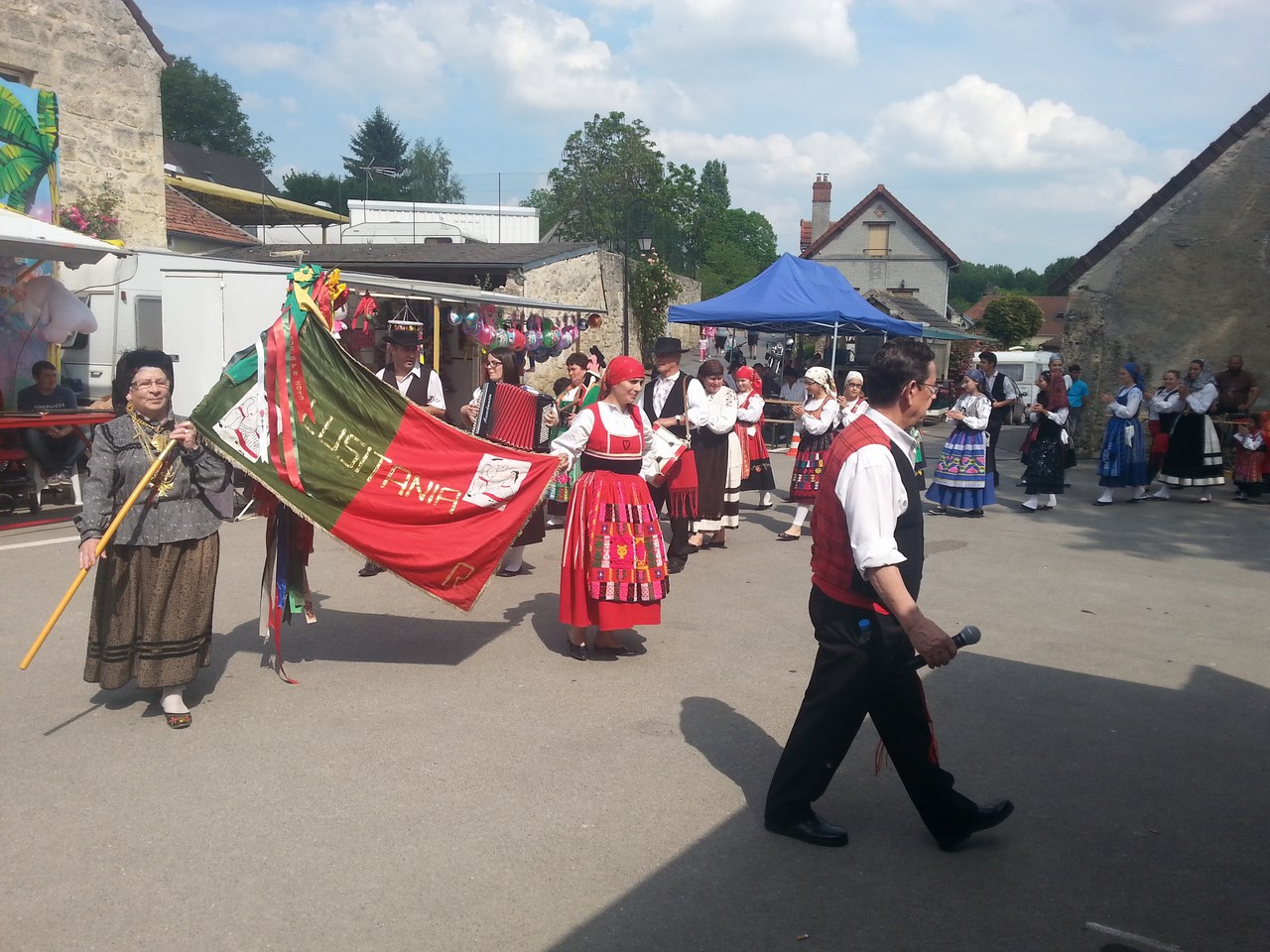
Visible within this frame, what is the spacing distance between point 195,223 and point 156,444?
22.1m

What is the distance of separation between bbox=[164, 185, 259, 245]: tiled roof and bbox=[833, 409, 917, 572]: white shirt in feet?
74.5

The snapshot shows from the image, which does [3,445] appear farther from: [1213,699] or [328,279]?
[1213,699]

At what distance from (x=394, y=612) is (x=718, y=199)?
83.9 meters

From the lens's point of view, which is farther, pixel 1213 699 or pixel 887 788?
pixel 1213 699

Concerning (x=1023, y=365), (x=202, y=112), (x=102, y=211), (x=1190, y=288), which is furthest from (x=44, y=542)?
(x=202, y=112)

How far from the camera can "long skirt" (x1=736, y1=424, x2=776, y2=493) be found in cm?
1032

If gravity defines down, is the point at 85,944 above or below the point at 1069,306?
below

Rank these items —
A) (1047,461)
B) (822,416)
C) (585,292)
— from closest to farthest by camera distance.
Result: 1. (822,416)
2. (1047,461)
3. (585,292)

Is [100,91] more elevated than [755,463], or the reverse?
[100,91]

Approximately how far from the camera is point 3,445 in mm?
9438

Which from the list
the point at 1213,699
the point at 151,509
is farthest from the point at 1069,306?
the point at 151,509

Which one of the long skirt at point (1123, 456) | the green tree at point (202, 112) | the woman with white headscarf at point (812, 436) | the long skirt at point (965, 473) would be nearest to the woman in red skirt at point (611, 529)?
the woman with white headscarf at point (812, 436)

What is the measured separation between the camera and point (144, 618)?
15.5 feet

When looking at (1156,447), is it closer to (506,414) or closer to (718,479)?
(718,479)
